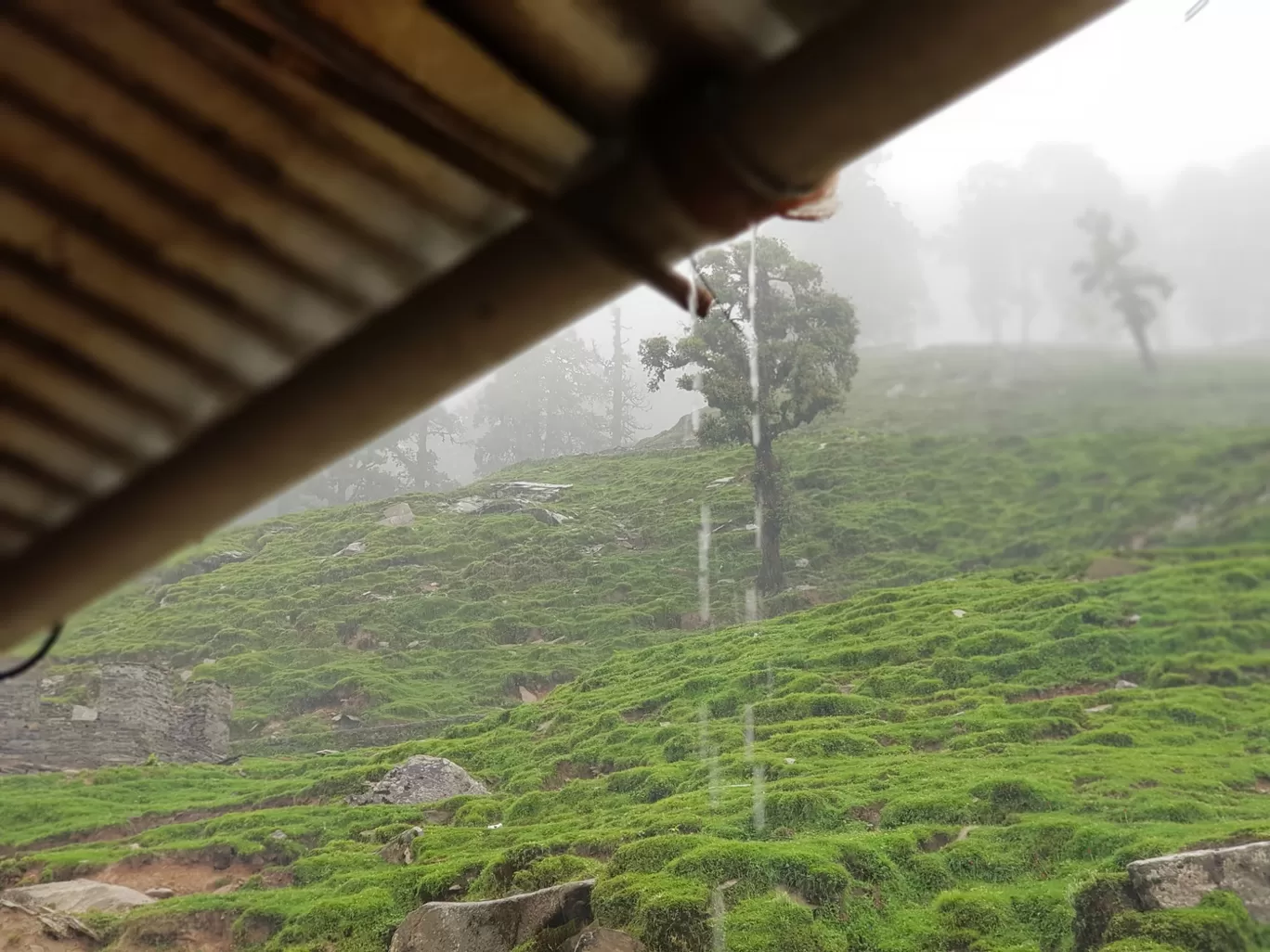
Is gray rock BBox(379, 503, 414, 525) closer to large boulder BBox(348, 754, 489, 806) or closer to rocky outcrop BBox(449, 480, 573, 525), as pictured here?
rocky outcrop BBox(449, 480, 573, 525)

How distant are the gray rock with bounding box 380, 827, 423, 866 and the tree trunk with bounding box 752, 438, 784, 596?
10.6m

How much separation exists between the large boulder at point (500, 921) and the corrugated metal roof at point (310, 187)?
7.26 meters

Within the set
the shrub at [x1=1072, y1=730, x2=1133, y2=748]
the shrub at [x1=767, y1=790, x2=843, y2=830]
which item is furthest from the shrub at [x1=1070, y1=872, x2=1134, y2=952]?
the shrub at [x1=1072, y1=730, x2=1133, y2=748]

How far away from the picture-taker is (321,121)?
43.5 inches

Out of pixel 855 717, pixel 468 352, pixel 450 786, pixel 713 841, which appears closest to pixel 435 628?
pixel 450 786

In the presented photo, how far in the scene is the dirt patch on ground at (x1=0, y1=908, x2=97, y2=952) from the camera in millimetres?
8547

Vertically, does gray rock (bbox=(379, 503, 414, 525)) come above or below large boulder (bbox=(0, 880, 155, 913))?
above

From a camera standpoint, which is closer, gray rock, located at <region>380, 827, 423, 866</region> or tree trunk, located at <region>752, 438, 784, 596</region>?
gray rock, located at <region>380, 827, 423, 866</region>

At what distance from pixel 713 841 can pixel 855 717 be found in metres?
4.47

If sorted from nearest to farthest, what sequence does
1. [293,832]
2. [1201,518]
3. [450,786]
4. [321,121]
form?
1. [321,121]
2. [293,832]
3. [450,786]
4. [1201,518]

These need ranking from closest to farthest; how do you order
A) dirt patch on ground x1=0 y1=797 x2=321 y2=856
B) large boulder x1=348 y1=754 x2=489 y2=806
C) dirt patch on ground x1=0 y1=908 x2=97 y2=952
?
1. dirt patch on ground x1=0 y1=908 x2=97 y2=952
2. dirt patch on ground x1=0 y1=797 x2=321 y2=856
3. large boulder x1=348 y1=754 x2=489 y2=806

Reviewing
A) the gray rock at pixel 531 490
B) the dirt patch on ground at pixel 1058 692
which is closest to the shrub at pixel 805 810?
the dirt patch on ground at pixel 1058 692

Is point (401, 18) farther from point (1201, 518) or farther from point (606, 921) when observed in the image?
point (1201, 518)

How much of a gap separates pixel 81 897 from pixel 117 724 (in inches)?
292
